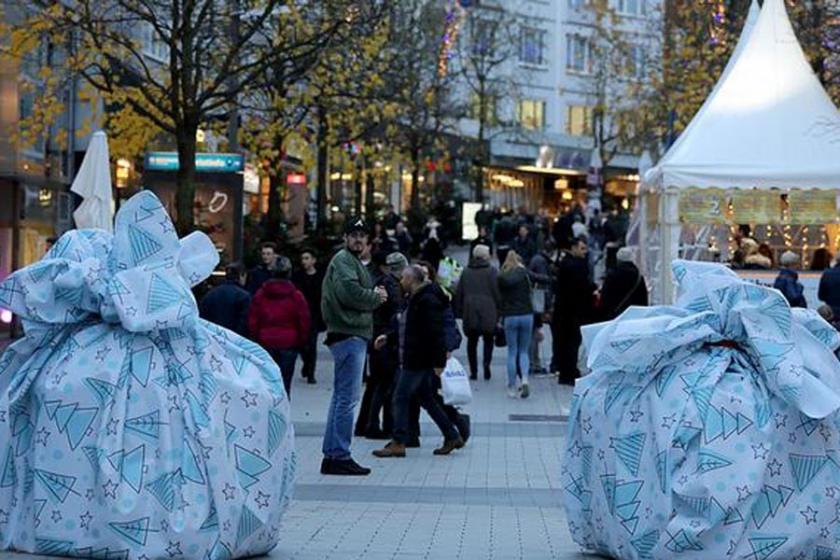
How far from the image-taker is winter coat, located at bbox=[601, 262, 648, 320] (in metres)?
23.3

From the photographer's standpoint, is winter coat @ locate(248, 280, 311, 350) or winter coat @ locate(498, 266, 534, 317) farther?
winter coat @ locate(498, 266, 534, 317)

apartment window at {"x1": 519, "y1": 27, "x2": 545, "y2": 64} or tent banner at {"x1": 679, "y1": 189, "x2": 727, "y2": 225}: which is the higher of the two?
apartment window at {"x1": 519, "y1": 27, "x2": 545, "y2": 64}

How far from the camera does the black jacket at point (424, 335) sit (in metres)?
15.8

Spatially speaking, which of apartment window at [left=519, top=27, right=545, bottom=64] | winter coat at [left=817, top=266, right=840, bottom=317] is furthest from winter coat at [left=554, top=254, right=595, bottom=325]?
apartment window at [left=519, top=27, right=545, bottom=64]

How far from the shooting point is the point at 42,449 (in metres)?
9.17

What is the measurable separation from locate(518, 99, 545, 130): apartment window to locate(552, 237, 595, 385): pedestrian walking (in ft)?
201

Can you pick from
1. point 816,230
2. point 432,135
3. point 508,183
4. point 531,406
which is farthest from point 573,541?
point 508,183

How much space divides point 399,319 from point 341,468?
3112mm

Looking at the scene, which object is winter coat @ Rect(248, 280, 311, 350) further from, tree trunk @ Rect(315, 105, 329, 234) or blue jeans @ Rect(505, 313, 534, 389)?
tree trunk @ Rect(315, 105, 329, 234)

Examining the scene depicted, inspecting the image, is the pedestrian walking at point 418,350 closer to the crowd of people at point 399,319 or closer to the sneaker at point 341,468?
the crowd of people at point 399,319

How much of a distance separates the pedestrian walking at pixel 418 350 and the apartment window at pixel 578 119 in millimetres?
74937

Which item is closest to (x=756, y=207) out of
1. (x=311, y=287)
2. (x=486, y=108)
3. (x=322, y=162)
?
(x=311, y=287)

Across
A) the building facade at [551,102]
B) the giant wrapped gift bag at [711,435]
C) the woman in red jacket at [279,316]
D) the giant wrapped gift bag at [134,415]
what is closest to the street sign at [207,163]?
the woman in red jacket at [279,316]

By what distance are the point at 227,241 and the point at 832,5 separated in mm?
10474
